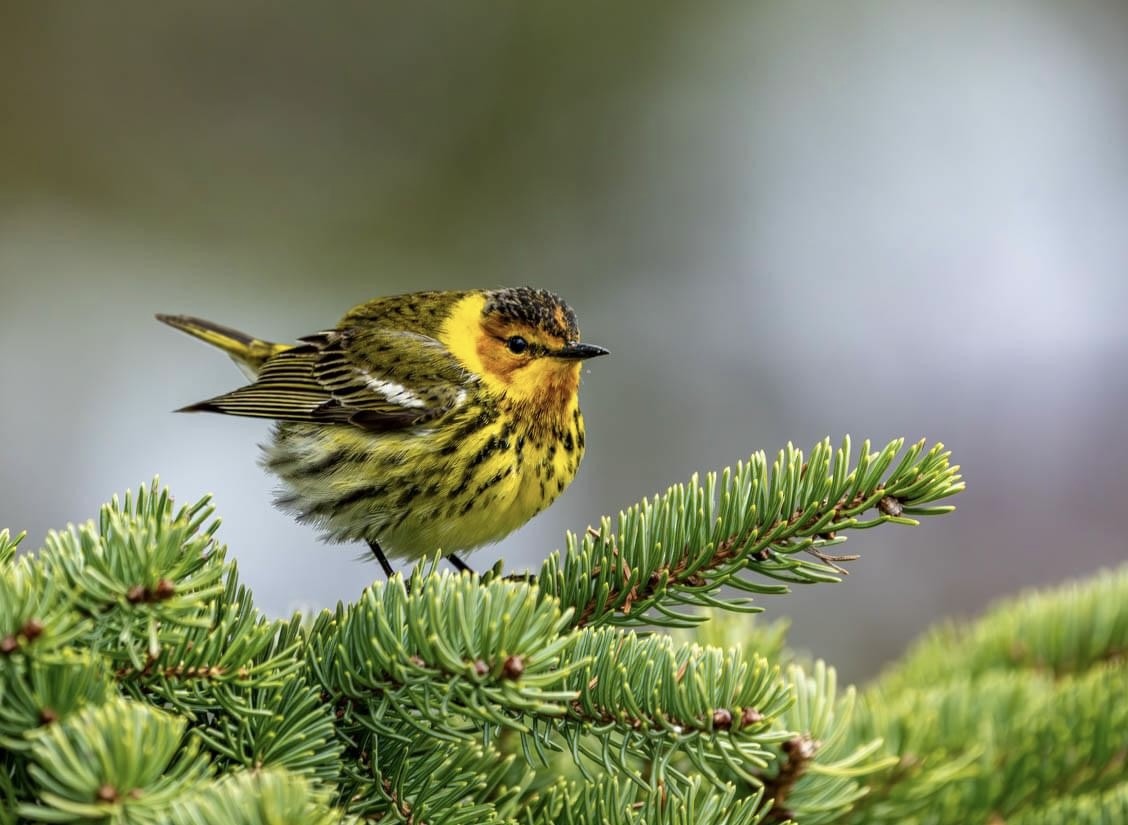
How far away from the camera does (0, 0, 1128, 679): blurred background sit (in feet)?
19.3

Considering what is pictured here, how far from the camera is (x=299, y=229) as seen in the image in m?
6.36

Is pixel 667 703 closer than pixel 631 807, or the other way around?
pixel 667 703

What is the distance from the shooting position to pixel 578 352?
2.60 meters

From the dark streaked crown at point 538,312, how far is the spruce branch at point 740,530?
1.27 m

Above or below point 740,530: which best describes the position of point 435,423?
above

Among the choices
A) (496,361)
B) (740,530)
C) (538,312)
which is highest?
(538,312)

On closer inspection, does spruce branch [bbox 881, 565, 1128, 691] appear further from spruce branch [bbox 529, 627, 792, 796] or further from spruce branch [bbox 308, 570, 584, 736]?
spruce branch [bbox 308, 570, 584, 736]

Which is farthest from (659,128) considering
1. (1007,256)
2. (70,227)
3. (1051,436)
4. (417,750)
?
(417,750)

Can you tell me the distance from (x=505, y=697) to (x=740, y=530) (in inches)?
17.9

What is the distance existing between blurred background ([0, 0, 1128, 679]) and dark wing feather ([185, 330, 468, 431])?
2773 millimetres

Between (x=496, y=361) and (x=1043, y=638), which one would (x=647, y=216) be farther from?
(x=1043, y=638)

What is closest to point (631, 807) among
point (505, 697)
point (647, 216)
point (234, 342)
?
point (505, 697)

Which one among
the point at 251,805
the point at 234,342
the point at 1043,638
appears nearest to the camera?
the point at 251,805

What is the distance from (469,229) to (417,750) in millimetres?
5438
